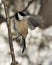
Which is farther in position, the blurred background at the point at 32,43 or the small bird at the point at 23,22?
the blurred background at the point at 32,43

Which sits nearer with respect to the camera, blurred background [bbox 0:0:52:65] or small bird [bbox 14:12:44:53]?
small bird [bbox 14:12:44:53]

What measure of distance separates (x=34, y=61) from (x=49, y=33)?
0.67 feet

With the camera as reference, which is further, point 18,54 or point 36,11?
point 36,11

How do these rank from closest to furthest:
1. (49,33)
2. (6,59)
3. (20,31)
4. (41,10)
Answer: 1. (20,31)
2. (6,59)
3. (49,33)
4. (41,10)

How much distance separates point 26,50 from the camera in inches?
42.4

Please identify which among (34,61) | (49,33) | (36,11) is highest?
(36,11)

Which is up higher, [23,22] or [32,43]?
[23,22]

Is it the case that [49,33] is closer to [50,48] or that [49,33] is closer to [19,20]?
[50,48]

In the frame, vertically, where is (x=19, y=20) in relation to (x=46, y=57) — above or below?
above

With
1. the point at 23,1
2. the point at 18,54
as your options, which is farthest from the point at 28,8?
the point at 18,54

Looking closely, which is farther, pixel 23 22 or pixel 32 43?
pixel 32 43

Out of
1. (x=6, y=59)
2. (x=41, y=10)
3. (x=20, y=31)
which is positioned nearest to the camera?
(x=20, y=31)

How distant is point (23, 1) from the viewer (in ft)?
3.95

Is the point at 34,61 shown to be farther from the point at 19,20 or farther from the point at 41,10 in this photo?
the point at 41,10
